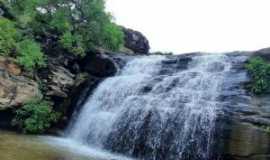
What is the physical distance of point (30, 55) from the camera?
1658 cm

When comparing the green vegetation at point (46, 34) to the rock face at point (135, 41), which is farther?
the rock face at point (135, 41)

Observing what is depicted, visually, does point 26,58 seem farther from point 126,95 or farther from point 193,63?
point 193,63

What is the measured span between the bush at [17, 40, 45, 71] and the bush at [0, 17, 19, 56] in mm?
416

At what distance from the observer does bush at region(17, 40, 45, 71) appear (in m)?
16.1

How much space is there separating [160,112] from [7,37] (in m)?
8.89

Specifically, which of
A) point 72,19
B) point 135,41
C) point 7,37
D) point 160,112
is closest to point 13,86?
point 7,37

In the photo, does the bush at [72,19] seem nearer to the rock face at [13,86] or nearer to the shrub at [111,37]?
the shrub at [111,37]

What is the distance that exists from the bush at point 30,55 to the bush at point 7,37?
416mm

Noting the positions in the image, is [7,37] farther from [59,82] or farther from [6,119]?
[6,119]

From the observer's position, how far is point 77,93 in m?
17.5

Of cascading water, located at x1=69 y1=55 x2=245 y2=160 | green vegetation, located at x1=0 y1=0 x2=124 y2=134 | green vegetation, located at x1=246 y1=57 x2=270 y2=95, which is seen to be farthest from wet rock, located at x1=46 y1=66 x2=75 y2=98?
green vegetation, located at x1=246 y1=57 x2=270 y2=95

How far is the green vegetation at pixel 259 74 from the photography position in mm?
11805

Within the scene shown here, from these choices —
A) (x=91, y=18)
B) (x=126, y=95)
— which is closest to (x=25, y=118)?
(x=126, y=95)

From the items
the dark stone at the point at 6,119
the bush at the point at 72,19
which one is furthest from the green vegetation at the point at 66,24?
the dark stone at the point at 6,119
